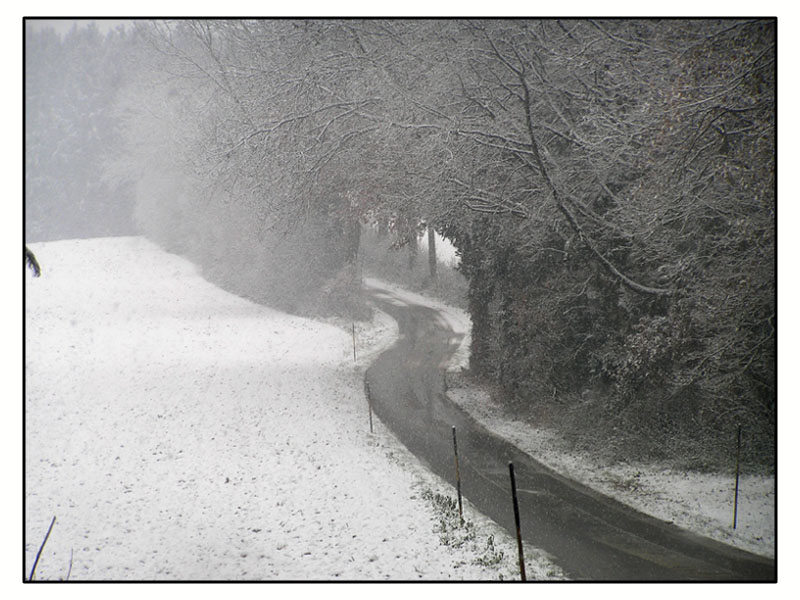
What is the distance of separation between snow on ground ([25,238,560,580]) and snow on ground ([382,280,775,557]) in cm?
197

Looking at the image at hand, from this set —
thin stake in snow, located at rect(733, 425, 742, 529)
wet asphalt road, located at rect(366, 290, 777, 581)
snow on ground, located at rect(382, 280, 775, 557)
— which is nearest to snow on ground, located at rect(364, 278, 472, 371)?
wet asphalt road, located at rect(366, 290, 777, 581)

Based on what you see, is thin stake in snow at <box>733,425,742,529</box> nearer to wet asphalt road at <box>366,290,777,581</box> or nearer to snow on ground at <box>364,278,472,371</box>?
wet asphalt road at <box>366,290,777,581</box>

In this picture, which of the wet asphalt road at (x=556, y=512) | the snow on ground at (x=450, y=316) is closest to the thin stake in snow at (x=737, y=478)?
the wet asphalt road at (x=556, y=512)

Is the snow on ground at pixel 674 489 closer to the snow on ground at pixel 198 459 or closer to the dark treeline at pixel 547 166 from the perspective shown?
the dark treeline at pixel 547 166

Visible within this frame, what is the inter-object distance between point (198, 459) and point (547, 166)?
6.86m

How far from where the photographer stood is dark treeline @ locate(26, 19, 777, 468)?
652 cm

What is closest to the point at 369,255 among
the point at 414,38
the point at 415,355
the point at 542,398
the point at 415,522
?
the point at 415,355

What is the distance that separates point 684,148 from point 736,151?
50 centimetres

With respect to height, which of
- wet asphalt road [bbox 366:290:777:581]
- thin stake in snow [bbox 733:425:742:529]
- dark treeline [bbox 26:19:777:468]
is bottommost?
wet asphalt road [bbox 366:290:777:581]

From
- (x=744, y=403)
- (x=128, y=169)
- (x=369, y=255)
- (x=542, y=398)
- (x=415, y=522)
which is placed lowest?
(x=415, y=522)

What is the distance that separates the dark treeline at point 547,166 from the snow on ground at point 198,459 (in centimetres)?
258

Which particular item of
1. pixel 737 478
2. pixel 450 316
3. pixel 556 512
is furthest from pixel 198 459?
pixel 450 316
